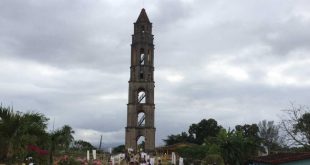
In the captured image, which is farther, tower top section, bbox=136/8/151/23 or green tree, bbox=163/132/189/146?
green tree, bbox=163/132/189/146

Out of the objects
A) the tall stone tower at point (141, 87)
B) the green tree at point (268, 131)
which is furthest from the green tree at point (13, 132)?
the green tree at point (268, 131)

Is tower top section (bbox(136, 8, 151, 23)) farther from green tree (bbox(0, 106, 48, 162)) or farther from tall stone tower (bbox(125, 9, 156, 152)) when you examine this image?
green tree (bbox(0, 106, 48, 162))

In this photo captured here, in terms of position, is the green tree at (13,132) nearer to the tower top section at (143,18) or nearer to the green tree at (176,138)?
the tower top section at (143,18)

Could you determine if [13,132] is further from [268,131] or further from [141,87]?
[268,131]

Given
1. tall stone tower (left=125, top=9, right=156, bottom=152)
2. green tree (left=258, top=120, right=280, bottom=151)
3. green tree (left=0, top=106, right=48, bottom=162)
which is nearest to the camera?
green tree (left=0, top=106, right=48, bottom=162)

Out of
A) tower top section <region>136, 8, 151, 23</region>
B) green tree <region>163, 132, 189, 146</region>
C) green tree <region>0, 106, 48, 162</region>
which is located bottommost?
green tree <region>0, 106, 48, 162</region>

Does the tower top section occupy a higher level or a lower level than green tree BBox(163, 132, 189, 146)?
higher

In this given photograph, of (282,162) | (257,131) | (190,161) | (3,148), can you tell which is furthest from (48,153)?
(257,131)

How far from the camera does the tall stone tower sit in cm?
5534

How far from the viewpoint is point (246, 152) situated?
28906mm

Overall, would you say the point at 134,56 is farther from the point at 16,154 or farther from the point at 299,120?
the point at 16,154

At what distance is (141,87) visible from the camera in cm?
5678

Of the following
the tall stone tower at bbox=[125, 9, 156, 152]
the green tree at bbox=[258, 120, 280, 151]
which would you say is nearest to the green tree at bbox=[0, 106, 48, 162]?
the tall stone tower at bbox=[125, 9, 156, 152]

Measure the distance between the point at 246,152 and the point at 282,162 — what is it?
23.6 feet
